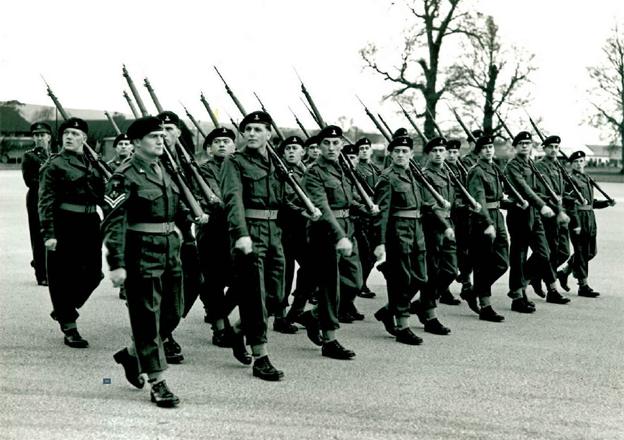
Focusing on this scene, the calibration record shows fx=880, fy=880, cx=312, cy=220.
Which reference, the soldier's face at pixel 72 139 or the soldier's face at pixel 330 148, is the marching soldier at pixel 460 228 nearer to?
the soldier's face at pixel 330 148

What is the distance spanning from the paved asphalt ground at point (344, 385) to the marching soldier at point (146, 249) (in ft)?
0.87

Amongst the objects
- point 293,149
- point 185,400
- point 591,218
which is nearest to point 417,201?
point 293,149

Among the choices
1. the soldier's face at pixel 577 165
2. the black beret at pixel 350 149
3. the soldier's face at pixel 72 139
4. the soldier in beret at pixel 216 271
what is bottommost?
the soldier in beret at pixel 216 271

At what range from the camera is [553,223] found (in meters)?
10.5

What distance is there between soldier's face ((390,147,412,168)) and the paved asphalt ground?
5.22ft

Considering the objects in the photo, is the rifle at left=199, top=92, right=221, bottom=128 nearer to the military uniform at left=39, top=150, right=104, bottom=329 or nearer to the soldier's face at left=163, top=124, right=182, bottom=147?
the military uniform at left=39, top=150, right=104, bottom=329

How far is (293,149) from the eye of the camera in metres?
9.45

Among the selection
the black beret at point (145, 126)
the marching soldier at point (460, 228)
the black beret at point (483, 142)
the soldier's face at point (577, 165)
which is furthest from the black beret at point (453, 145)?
the black beret at point (145, 126)

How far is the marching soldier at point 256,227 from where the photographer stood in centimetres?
627

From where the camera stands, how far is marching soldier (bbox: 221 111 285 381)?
20.6ft

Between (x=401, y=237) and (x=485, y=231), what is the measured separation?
5.20ft

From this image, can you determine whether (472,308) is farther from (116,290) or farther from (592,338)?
(116,290)

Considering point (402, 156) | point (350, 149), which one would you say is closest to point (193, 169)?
point (402, 156)

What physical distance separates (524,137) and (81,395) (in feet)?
20.7
